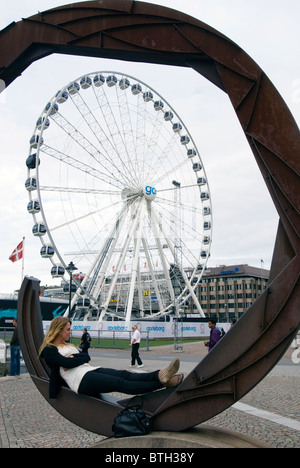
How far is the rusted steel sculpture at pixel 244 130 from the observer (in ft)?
14.2

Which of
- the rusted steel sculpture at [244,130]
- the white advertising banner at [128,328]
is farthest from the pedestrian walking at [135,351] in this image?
the white advertising banner at [128,328]

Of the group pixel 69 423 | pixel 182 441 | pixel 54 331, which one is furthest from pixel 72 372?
pixel 69 423

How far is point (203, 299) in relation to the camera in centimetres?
11500

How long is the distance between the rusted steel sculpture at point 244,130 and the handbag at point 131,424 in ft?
0.98

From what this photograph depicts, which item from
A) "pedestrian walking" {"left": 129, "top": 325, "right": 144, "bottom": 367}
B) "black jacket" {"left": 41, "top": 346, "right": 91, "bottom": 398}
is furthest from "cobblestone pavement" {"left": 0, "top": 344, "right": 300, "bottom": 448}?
"pedestrian walking" {"left": 129, "top": 325, "right": 144, "bottom": 367}

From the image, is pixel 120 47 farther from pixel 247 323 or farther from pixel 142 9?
pixel 247 323

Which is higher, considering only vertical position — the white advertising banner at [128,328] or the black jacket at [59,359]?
the black jacket at [59,359]

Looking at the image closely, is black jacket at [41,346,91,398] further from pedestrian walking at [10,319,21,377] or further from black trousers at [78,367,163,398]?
pedestrian walking at [10,319,21,377]

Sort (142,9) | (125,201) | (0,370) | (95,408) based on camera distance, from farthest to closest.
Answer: (125,201) < (0,370) < (142,9) < (95,408)

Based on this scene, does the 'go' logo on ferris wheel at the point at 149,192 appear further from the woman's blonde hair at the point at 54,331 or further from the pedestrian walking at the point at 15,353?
the woman's blonde hair at the point at 54,331

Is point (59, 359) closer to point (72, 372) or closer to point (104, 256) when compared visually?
point (72, 372)

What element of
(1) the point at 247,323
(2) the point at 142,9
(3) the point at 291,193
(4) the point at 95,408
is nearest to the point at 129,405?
(4) the point at 95,408

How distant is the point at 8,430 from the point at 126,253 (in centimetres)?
2749

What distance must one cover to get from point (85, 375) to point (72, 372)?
188 millimetres
